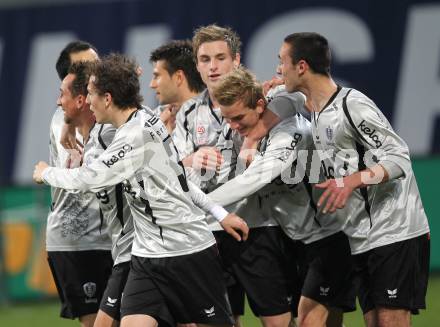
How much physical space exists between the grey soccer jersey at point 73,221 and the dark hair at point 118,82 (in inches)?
44.3

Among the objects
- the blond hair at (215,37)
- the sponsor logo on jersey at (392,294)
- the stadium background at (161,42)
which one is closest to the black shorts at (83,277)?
the blond hair at (215,37)

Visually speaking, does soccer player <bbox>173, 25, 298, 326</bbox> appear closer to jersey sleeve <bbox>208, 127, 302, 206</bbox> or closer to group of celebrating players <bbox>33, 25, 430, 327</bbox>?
group of celebrating players <bbox>33, 25, 430, 327</bbox>

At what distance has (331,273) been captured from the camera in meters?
7.00

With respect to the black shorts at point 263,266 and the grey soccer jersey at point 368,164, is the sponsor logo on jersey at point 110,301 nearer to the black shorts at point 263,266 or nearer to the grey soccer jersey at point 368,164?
the black shorts at point 263,266

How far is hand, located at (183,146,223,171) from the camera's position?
22.7 feet

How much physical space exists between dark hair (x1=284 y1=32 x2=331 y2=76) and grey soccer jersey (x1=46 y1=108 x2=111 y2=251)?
71.1 inches

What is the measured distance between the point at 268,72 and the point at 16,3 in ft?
9.98

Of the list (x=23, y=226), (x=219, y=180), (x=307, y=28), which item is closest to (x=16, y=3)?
(x=23, y=226)

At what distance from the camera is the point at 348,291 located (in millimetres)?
7035

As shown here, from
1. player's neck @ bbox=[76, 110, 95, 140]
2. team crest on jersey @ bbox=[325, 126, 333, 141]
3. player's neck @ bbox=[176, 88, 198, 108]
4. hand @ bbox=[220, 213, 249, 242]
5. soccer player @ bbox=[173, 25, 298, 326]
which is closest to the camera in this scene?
hand @ bbox=[220, 213, 249, 242]

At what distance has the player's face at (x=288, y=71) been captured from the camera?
677cm

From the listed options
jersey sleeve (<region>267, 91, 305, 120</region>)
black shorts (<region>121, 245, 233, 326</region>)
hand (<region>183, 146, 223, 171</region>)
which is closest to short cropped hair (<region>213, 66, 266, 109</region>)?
jersey sleeve (<region>267, 91, 305, 120</region>)

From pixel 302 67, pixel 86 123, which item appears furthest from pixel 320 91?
pixel 86 123

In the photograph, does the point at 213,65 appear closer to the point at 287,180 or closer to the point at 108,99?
the point at 287,180
